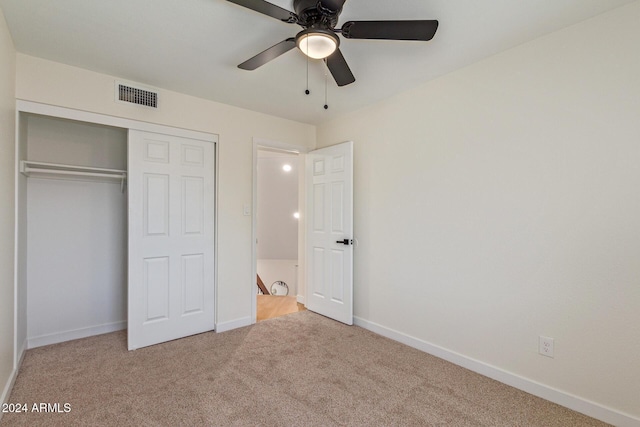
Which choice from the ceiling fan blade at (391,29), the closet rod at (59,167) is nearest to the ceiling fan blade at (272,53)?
the ceiling fan blade at (391,29)

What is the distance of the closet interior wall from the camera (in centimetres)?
280

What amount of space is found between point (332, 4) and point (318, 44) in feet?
0.63

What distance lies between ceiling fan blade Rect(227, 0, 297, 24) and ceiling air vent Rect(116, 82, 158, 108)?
1.85 meters

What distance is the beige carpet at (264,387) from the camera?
1.85 m

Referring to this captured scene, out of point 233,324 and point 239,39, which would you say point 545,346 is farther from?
point 239,39

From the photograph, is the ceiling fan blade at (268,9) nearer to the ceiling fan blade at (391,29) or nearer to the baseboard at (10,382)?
the ceiling fan blade at (391,29)

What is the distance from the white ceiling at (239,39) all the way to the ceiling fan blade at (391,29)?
234 mm

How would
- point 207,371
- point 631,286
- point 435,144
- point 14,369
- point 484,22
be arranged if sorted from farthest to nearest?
point 435,144 → point 207,371 → point 14,369 → point 484,22 → point 631,286

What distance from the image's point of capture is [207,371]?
94.6 inches

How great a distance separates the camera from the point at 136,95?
2789 millimetres

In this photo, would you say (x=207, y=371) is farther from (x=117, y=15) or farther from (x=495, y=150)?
(x=495, y=150)

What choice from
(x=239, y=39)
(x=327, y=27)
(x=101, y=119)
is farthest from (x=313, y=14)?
(x=101, y=119)

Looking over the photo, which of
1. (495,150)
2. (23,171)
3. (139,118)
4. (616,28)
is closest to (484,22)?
(616,28)

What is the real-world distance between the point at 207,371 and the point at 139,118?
2.28 metres
